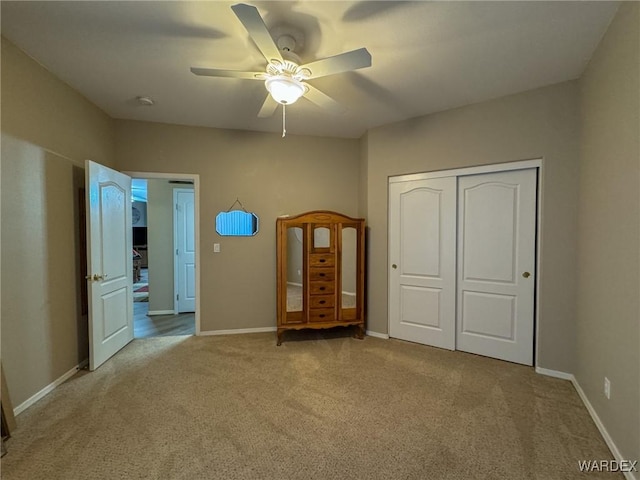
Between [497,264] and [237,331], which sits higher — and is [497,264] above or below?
above

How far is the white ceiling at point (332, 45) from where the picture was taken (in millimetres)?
1803

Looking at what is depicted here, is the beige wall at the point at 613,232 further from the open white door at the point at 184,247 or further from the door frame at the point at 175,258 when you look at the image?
the door frame at the point at 175,258

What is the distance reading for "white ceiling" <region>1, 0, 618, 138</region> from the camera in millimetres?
1803

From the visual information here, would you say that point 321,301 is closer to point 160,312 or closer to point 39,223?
point 39,223

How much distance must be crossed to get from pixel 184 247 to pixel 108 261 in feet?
6.26

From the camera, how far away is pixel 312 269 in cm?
352

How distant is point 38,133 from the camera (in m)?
2.37

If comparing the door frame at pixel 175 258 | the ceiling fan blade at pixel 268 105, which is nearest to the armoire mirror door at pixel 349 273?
the ceiling fan blade at pixel 268 105

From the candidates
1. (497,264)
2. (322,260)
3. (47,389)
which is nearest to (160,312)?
(47,389)

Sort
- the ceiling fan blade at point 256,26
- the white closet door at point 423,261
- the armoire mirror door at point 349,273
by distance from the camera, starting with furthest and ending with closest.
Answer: the armoire mirror door at point 349,273, the white closet door at point 423,261, the ceiling fan blade at point 256,26

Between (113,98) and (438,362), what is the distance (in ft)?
13.6

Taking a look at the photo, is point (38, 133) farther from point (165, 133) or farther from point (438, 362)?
point (438, 362)

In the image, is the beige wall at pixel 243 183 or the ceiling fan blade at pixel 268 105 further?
the beige wall at pixel 243 183

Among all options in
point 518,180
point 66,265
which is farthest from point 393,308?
point 66,265
